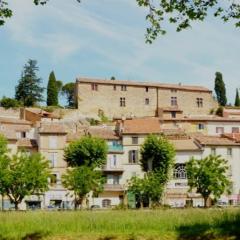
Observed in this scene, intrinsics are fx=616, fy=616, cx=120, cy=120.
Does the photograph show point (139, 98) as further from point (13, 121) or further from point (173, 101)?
point (13, 121)

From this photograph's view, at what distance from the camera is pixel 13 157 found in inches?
2344

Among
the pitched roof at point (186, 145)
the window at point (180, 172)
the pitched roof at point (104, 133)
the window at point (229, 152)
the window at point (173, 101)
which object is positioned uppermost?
the window at point (173, 101)

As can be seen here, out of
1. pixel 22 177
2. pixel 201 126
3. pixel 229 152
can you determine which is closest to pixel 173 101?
pixel 201 126

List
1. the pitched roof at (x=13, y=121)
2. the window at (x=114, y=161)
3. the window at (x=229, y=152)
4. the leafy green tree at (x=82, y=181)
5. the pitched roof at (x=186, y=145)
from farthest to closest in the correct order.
Answer: the pitched roof at (x=13, y=121) < the window at (x=229, y=152) < the pitched roof at (x=186, y=145) < the window at (x=114, y=161) < the leafy green tree at (x=82, y=181)

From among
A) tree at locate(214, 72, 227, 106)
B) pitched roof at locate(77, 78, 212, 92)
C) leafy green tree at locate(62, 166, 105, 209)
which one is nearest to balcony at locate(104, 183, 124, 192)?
leafy green tree at locate(62, 166, 105, 209)

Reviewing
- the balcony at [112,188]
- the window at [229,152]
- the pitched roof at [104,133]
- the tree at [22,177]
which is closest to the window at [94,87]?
the pitched roof at [104,133]

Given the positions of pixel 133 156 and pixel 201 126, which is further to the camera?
pixel 201 126

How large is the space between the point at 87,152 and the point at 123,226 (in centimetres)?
3905

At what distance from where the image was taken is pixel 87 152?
62094 mm

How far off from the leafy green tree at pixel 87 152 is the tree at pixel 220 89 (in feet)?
158

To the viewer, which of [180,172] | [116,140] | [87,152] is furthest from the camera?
[116,140]

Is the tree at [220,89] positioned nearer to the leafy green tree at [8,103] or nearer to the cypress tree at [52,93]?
the cypress tree at [52,93]

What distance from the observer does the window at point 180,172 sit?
68.1m

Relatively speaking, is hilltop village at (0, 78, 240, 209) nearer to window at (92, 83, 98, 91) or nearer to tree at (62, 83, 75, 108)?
window at (92, 83, 98, 91)
